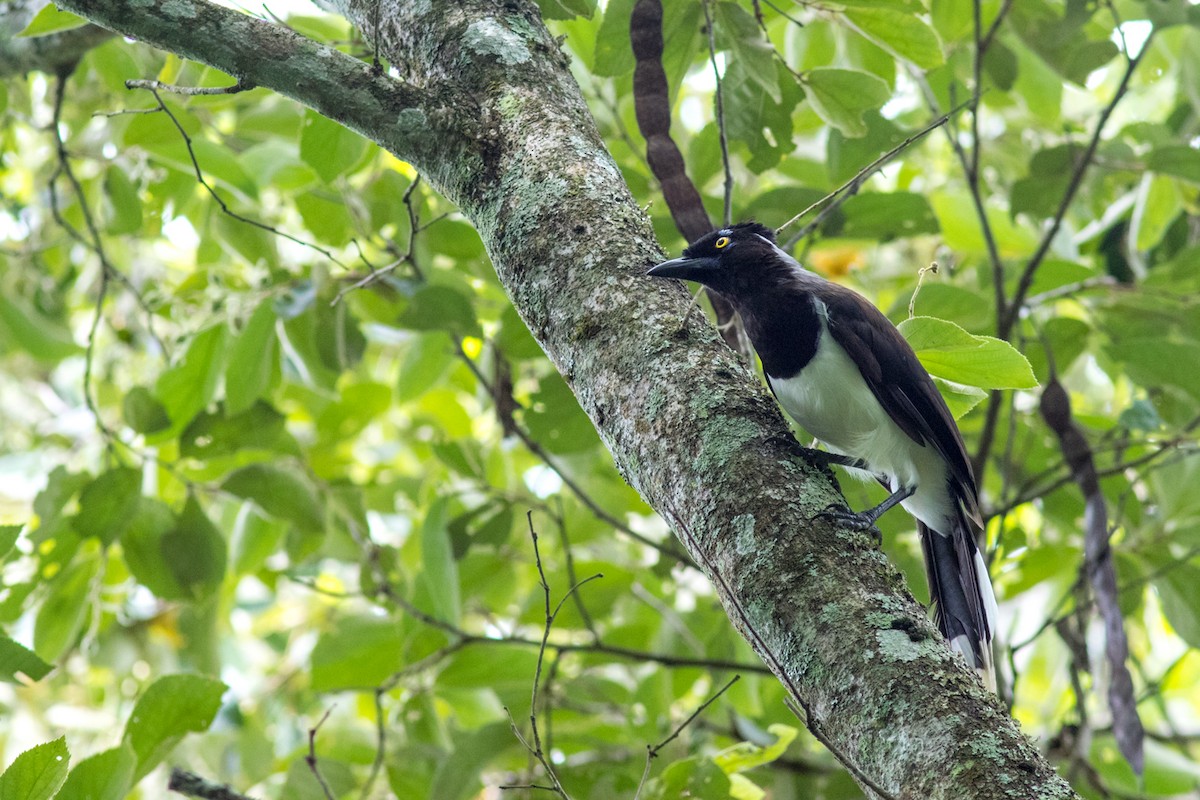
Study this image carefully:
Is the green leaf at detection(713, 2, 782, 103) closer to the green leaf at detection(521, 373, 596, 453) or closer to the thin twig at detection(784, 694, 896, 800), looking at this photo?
the green leaf at detection(521, 373, 596, 453)

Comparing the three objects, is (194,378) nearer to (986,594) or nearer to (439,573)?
(439,573)

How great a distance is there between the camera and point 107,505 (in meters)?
3.01

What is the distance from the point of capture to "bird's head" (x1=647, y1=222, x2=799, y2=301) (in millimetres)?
2764

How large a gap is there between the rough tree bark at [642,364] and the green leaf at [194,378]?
1.36 m

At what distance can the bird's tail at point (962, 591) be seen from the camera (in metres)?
2.72

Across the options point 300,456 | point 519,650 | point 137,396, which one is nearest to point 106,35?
point 137,396

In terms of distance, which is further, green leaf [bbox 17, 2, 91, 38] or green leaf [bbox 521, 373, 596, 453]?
green leaf [bbox 521, 373, 596, 453]

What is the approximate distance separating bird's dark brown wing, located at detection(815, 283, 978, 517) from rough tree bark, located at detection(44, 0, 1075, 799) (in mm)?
1091

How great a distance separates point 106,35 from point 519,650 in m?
2.29

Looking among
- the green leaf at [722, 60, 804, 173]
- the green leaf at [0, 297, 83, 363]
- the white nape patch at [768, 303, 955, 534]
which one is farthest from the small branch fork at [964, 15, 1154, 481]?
the green leaf at [0, 297, 83, 363]

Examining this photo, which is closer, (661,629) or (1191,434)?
(1191,434)

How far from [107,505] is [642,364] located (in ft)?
6.79

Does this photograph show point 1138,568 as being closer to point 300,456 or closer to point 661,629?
point 661,629

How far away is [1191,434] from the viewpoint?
345cm
